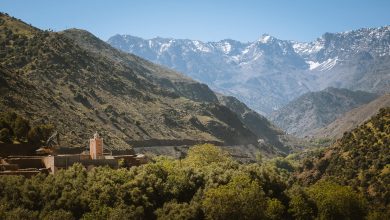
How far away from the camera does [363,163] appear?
119312 millimetres

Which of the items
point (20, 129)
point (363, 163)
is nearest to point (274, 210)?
point (20, 129)

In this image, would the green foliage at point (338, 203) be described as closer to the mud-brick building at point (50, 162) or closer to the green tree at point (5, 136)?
the mud-brick building at point (50, 162)

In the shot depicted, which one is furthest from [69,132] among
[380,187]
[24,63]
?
[380,187]

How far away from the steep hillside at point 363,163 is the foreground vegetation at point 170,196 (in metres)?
36.2

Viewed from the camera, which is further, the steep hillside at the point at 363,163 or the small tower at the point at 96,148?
the steep hillside at the point at 363,163

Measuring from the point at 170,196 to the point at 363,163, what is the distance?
6544 cm

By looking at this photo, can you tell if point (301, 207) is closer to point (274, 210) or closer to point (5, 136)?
point (274, 210)

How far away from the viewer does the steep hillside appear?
110 m

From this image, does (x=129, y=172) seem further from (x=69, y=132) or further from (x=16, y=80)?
(x=16, y=80)

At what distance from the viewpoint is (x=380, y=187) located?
108 metres

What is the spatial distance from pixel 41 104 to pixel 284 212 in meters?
80.6

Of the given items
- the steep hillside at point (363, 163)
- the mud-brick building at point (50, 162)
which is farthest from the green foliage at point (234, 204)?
the steep hillside at point (363, 163)

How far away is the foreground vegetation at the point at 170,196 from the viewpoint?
196ft

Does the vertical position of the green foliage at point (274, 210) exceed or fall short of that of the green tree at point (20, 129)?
it falls short
